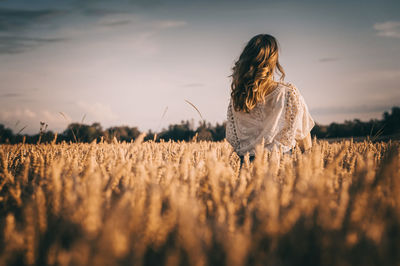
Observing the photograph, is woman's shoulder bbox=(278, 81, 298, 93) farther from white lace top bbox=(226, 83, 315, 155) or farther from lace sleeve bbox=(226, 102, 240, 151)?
lace sleeve bbox=(226, 102, 240, 151)

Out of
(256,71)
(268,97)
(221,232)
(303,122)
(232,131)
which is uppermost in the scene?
(256,71)

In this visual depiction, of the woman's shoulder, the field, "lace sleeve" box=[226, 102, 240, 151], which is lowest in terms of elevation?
the field

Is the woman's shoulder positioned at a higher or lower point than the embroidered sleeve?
higher

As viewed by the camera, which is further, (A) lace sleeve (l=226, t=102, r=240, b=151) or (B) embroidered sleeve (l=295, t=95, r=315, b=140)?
(A) lace sleeve (l=226, t=102, r=240, b=151)

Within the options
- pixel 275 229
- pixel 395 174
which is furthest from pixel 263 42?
pixel 275 229

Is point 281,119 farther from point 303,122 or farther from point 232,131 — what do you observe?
point 232,131

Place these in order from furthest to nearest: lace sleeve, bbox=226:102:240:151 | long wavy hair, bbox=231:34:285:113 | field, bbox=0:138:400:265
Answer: lace sleeve, bbox=226:102:240:151, long wavy hair, bbox=231:34:285:113, field, bbox=0:138:400:265

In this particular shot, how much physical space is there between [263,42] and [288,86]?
64 centimetres

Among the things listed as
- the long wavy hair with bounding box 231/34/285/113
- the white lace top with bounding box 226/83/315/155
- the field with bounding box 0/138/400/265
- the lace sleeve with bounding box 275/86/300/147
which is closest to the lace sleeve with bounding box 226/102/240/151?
the white lace top with bounding box 226/83/315/155

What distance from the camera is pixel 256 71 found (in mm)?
3035

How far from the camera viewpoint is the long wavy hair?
3016 mm

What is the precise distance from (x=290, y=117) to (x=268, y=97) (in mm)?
375

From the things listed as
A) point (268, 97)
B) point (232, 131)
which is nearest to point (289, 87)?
point (268, 97)

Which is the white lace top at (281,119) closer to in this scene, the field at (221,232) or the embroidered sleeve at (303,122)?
the embroidered sleeve at (303,122)
